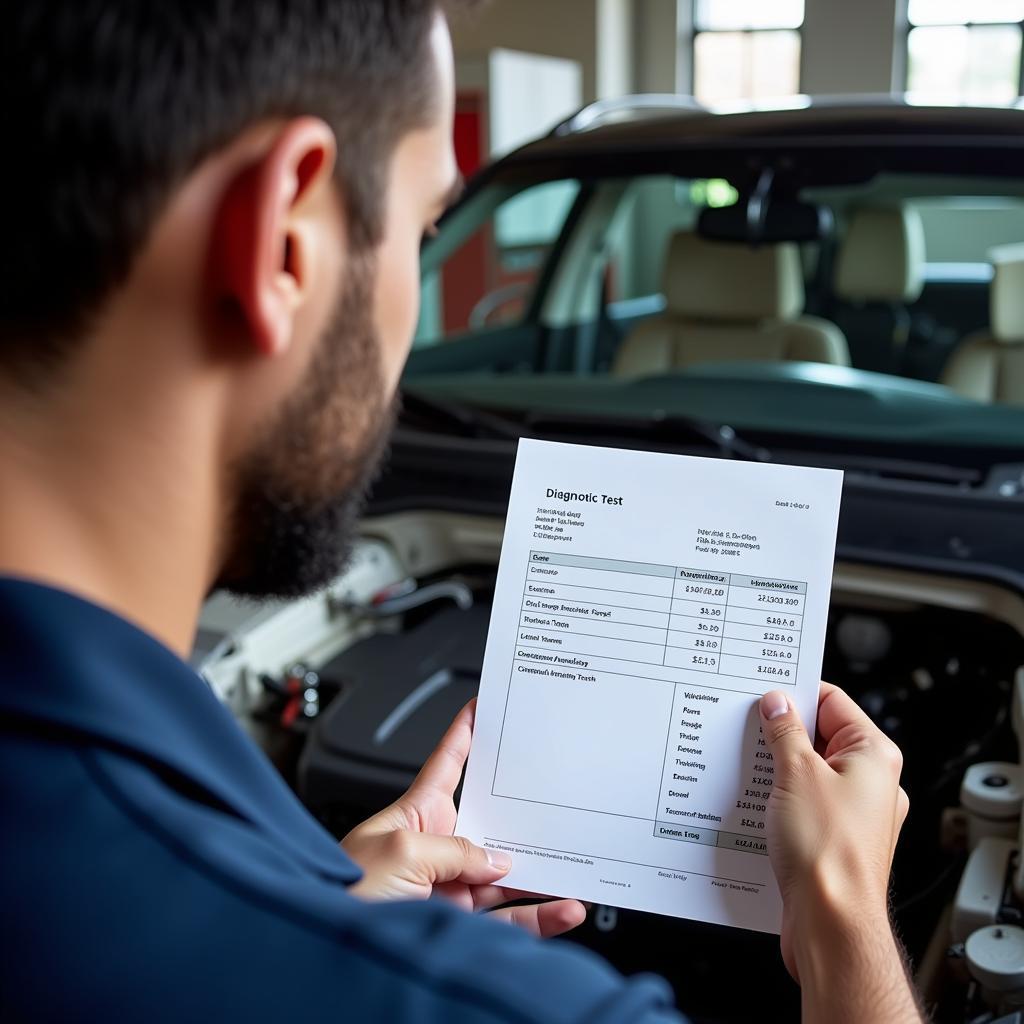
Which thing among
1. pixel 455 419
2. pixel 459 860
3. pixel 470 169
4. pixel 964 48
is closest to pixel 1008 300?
pixel 455 419

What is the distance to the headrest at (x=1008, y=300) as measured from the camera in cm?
231

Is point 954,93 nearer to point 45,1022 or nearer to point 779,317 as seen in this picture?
point 779,317

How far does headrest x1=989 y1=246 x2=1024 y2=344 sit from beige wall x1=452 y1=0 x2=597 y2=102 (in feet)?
21.5

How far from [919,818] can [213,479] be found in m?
1.23

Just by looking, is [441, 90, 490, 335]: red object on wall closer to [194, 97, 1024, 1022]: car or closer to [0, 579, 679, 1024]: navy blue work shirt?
[194, 97, 1024, 1022]: car

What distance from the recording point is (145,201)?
1.93 feet

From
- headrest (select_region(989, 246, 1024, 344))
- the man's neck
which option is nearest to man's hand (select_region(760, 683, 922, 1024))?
the man's neck

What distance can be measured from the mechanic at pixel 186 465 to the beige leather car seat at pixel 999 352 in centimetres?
181

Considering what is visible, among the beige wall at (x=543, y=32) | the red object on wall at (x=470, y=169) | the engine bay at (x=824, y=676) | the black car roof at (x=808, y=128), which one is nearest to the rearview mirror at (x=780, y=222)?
the black car roof at (x=808, y=128)

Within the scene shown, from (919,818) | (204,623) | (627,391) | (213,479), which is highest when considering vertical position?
(213,479)

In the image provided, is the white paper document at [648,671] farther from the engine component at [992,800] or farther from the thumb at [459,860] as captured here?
the engine component at [992,800]

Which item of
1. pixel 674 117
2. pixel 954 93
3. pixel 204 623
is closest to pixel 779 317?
pixel 674 117

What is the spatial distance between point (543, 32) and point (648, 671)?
8420 mm

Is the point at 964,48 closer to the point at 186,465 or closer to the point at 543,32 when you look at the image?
the point at 543,32
